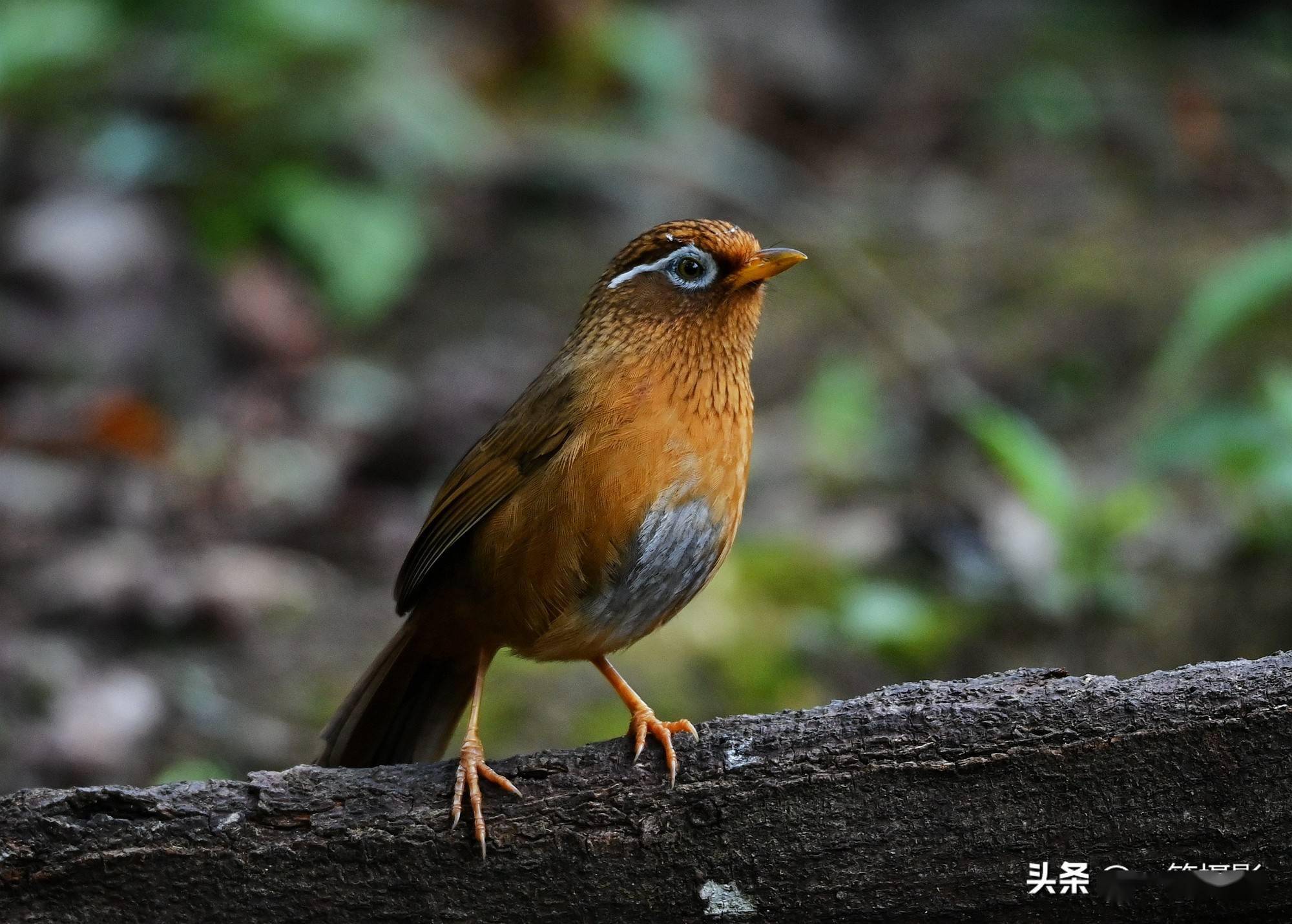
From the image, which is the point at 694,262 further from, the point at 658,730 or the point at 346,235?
the point at 346,235

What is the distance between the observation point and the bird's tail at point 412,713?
11.6ft

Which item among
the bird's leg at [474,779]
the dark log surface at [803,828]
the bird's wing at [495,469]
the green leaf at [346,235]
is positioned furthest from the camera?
the green leaf at [346,235]

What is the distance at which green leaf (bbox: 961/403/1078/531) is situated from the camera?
4.52 meters

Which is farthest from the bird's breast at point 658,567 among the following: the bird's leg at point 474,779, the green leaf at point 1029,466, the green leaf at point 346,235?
the green leaf at point 346,235

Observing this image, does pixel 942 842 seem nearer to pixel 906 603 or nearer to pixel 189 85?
pixel 906 603

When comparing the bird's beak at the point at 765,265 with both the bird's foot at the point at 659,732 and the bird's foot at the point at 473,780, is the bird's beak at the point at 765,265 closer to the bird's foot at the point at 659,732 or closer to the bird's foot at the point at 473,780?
the bird's foot at the point at 659,732

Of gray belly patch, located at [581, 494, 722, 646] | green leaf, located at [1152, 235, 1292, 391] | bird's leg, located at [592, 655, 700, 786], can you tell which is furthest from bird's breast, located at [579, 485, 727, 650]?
green leaf, located at [1152, 235, 1292, 391]

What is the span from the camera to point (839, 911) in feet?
8.76

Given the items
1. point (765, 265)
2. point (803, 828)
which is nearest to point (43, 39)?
point (765, 265)

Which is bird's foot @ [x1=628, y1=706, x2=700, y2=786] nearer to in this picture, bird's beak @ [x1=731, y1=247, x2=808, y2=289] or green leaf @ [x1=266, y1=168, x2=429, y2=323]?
bird's beak @ [x1=731, y1=247, x2=808, y2=289]

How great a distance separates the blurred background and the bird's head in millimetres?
593

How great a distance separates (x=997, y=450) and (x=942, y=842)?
206 cm

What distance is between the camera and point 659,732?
9.29ft

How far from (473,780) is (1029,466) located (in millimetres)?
2419
